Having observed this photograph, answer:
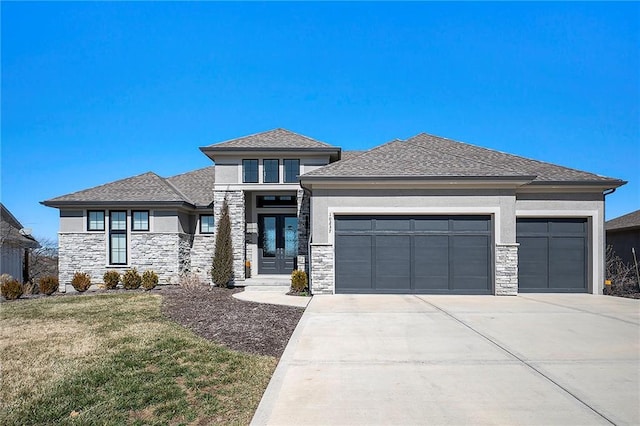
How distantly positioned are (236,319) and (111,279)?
354 inches

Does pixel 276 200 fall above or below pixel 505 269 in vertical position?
above

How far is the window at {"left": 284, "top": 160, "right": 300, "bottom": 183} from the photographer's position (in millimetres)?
15398

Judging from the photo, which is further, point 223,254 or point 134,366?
point 223,254

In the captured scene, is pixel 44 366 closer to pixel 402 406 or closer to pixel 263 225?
pixel 402 406

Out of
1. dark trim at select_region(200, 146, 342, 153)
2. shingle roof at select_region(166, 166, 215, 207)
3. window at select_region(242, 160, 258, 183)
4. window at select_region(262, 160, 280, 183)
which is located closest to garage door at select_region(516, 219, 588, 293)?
dark trim at select_region(200, 146, 342, 153)

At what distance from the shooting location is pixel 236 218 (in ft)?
50.6

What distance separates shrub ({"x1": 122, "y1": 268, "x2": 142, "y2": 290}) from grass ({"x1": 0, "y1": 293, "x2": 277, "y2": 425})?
19.3 ft

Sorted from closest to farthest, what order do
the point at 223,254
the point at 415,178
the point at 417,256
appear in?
1. the point at 415,178
2. the point at 417,256
3. the point at 223,254

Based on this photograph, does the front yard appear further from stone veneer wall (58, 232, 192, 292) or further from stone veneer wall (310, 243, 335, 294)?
stone veneer wall (58, 232, 192, 292)

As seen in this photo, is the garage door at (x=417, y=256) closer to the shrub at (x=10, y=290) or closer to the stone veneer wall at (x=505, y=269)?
the stone veneer wall at (x=505, y=269)

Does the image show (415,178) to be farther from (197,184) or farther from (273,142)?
(197,184)

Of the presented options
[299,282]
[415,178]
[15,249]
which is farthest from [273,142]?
[15,249]

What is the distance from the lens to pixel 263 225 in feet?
53.8

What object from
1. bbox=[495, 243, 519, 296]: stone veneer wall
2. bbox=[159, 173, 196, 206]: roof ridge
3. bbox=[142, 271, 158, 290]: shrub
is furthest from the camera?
bbox=[159, 173, 196, 206]: roof ridge
